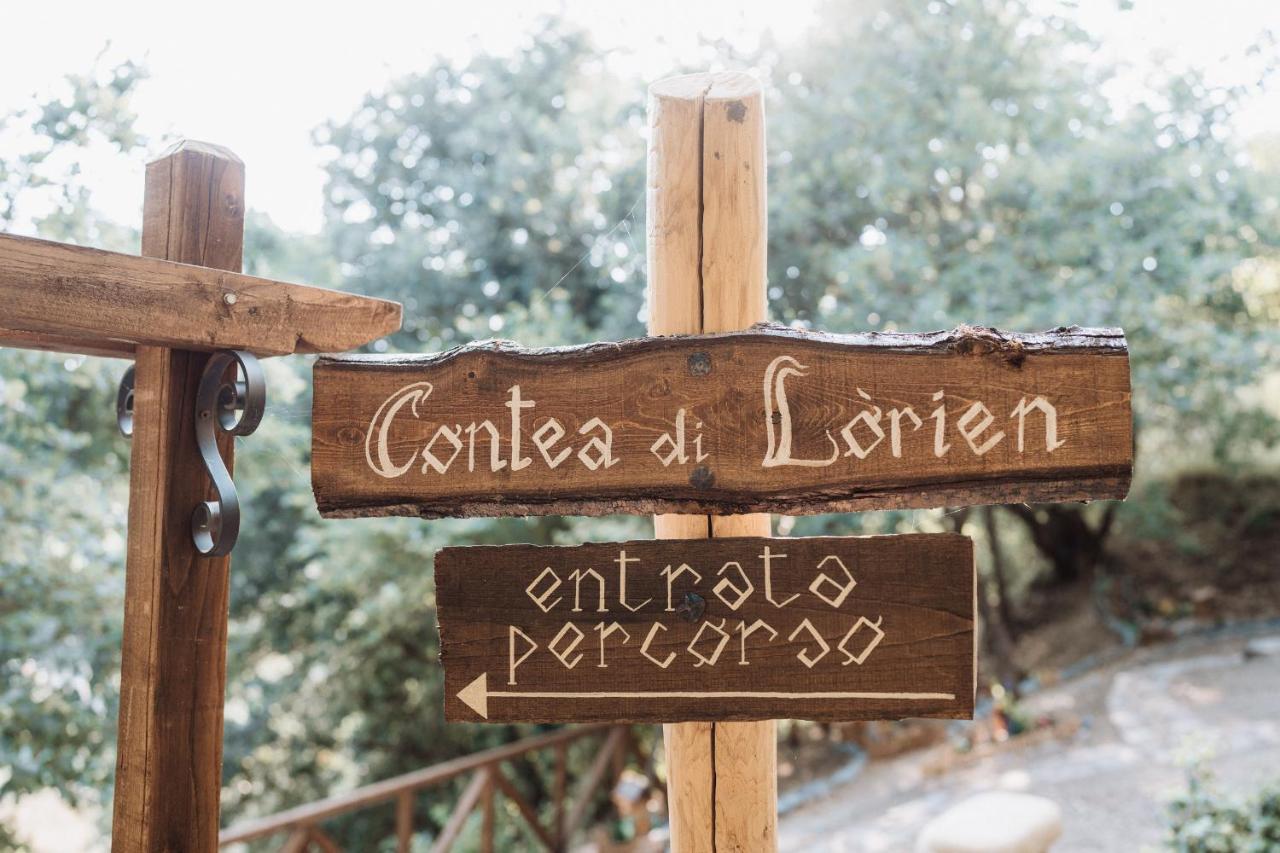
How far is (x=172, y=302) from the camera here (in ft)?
4.67

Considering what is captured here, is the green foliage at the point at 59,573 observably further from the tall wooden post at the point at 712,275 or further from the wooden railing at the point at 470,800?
the tall wooden post at the point at 712,275

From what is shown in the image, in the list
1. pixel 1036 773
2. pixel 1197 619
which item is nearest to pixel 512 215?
pixel 1036 773

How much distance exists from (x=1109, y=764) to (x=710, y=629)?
570 centimetres

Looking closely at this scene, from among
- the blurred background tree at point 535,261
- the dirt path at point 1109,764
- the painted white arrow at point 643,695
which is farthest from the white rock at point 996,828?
the painted white arrow at point 643,695

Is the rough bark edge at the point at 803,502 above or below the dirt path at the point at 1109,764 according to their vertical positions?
above

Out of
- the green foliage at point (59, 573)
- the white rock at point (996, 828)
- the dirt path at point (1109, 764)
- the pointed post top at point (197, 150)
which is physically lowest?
the dirt path at point (1109, 764)

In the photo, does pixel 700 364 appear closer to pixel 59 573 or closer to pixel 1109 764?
pixel 59 573

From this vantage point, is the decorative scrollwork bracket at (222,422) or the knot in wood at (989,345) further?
the decorative scrollwork bracket at (222,422)

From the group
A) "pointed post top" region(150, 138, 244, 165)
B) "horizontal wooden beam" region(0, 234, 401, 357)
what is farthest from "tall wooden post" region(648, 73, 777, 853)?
"pointed post top" region(150, 138, 244, 165)

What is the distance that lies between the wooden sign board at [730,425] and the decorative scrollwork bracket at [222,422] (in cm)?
20

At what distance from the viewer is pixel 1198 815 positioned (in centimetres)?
346

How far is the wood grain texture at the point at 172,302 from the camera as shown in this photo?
130 centimetres

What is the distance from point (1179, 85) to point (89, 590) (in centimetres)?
548

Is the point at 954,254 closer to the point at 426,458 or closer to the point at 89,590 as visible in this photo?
the point at 426,458
